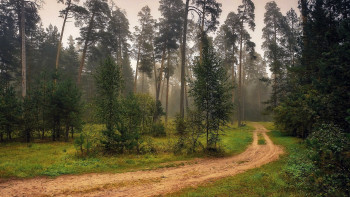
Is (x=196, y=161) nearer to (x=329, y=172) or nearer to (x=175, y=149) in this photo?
(x=175, y=149)

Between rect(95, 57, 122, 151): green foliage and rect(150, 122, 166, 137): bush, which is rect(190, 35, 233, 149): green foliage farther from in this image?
rect(150, 122, 166, 137): bush

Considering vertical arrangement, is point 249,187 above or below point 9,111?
below

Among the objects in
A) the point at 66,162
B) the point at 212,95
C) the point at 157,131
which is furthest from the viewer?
the point at 157,131

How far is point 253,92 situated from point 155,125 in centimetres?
4801

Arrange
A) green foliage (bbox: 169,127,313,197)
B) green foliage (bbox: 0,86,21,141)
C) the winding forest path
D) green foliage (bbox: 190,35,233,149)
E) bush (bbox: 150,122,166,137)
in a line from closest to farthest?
green foliage (bbox: 169,127,313,197)
the winding forest path
green foliage (bbox: 190,35,233,149)
green foliage (bbox: 0,86,21,141)
bush (bbox: 150,122,166,137)

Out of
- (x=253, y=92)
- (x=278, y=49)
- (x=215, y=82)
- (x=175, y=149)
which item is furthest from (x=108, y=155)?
(x=253, y=92)

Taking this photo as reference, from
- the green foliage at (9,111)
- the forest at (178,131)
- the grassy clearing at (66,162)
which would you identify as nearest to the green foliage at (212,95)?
the forest at (178,131)

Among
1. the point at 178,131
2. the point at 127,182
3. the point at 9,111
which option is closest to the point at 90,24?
the point at 9,111

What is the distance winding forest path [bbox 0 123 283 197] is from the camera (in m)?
6.29

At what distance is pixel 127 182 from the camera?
7.28 m

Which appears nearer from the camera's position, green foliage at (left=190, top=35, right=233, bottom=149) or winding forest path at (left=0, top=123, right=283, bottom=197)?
winding forest path at (left=0, top=123, right=283, bottom=197)

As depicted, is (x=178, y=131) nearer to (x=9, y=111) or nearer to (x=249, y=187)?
(x=249, y=187)

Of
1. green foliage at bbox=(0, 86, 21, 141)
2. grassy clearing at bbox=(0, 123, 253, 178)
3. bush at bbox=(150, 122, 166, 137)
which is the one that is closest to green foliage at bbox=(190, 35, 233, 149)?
grassy clearing at bbox=(0, 123, 253, 178)

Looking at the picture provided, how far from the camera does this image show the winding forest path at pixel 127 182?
629 centimetres
